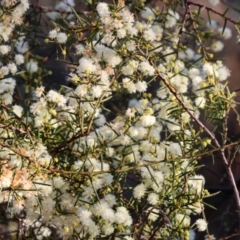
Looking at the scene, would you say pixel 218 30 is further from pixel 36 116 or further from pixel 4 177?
pixel 4 177

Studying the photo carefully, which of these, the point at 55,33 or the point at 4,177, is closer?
the point at 4,177

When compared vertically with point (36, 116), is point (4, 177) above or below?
below

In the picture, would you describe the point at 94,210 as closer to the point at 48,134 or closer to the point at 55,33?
the point at 48,134

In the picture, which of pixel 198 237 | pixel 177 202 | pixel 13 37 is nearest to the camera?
pixel 177 202

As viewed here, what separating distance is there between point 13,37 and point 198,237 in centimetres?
84

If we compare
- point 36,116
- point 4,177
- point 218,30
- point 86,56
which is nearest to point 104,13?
point 86,56

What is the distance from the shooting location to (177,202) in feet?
3.39

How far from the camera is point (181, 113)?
1.13 metres

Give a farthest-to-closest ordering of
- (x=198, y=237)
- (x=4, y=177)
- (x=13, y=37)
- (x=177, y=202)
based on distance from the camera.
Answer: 1. (x=198, y=237)
2. (x=13, y=37)
3. (x=177, y=202)
4. (x=4, y=177)

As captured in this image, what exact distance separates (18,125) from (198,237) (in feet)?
2.81

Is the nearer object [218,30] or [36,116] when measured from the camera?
[36,116]

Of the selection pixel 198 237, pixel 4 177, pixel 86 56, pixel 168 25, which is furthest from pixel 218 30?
pixel 4 177

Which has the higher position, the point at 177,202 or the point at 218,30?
the point at 218,30

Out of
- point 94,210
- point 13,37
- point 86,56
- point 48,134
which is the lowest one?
point 94,210
